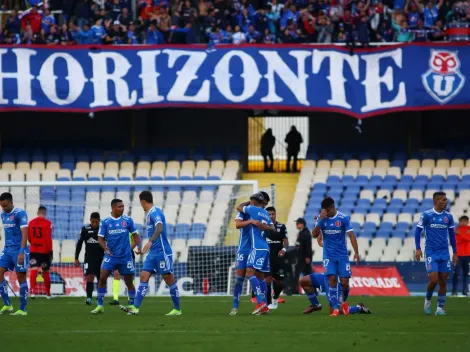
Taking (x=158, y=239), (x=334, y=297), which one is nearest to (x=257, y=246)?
(x=334, y=297)

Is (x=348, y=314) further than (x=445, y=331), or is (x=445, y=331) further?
(x=348, y=314)

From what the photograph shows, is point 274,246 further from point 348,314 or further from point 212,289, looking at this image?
point 212,289

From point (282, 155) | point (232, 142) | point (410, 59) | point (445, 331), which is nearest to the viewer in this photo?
point (445, 331)

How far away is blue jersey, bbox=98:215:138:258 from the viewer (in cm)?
1791

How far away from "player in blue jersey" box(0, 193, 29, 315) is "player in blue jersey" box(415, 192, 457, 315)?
232 inches

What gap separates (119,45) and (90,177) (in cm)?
369

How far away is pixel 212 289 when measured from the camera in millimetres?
26062

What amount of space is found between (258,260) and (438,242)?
273 centimetres

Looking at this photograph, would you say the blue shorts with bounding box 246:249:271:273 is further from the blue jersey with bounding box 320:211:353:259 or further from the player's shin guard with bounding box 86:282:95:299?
the player's shin guard with bounding box 86:282:95:299

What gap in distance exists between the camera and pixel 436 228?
17.7m

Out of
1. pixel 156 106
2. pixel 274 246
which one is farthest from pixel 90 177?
pixel 274 246

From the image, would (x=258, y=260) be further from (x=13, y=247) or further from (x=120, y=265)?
(x=13, y=247)

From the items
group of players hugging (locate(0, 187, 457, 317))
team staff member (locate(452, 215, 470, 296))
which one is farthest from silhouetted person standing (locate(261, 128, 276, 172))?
group of players hugging (locate(0, 187, 457, 317))

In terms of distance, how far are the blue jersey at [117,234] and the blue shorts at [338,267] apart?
3.08 meters
